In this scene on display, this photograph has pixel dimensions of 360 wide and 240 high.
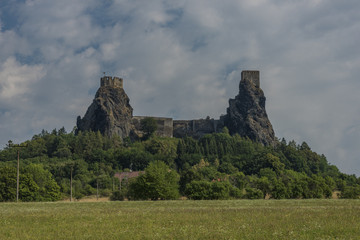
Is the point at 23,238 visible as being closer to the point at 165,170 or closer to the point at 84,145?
the point at 165,170

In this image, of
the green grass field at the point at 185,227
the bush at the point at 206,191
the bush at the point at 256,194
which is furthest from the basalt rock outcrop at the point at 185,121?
the green grass field at the point at 185,227

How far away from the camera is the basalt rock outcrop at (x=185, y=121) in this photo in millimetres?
179875

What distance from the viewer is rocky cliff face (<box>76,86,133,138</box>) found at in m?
178

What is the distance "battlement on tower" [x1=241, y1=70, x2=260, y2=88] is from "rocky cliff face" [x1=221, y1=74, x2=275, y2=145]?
12cm

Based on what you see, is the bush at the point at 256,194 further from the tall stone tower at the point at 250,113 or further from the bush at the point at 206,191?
the tall stone tower at the point at 250,113

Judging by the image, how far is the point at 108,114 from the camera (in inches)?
7003

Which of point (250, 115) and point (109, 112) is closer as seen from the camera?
point (109, 112)

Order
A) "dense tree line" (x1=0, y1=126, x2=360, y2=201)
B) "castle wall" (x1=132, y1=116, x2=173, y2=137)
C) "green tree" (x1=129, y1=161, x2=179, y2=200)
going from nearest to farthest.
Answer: "green tree" (x1=129, y1=161, x2=179, y2=200)
"dense tree line" (x1=0, y1=126, x2=360, y2=201)
"castle wall" (x1=132, y1=116, x2=173, y2=137)

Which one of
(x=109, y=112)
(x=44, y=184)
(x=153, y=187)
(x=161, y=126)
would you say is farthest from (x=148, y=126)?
(x=153, y=187)

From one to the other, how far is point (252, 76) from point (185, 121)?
33034 millimetres

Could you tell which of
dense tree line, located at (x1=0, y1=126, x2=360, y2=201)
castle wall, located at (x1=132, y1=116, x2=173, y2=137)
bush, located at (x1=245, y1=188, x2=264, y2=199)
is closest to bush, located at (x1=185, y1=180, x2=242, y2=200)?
dense tree line, located at (x1=0, y1=126, x2=360, y2=201)

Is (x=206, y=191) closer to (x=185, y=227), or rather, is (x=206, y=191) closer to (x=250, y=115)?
(x=185, y=227)

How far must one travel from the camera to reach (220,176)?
114 meters

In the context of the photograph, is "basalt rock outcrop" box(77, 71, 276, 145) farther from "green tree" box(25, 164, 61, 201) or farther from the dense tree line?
"green tree" box(25, 164, 61, 201)
